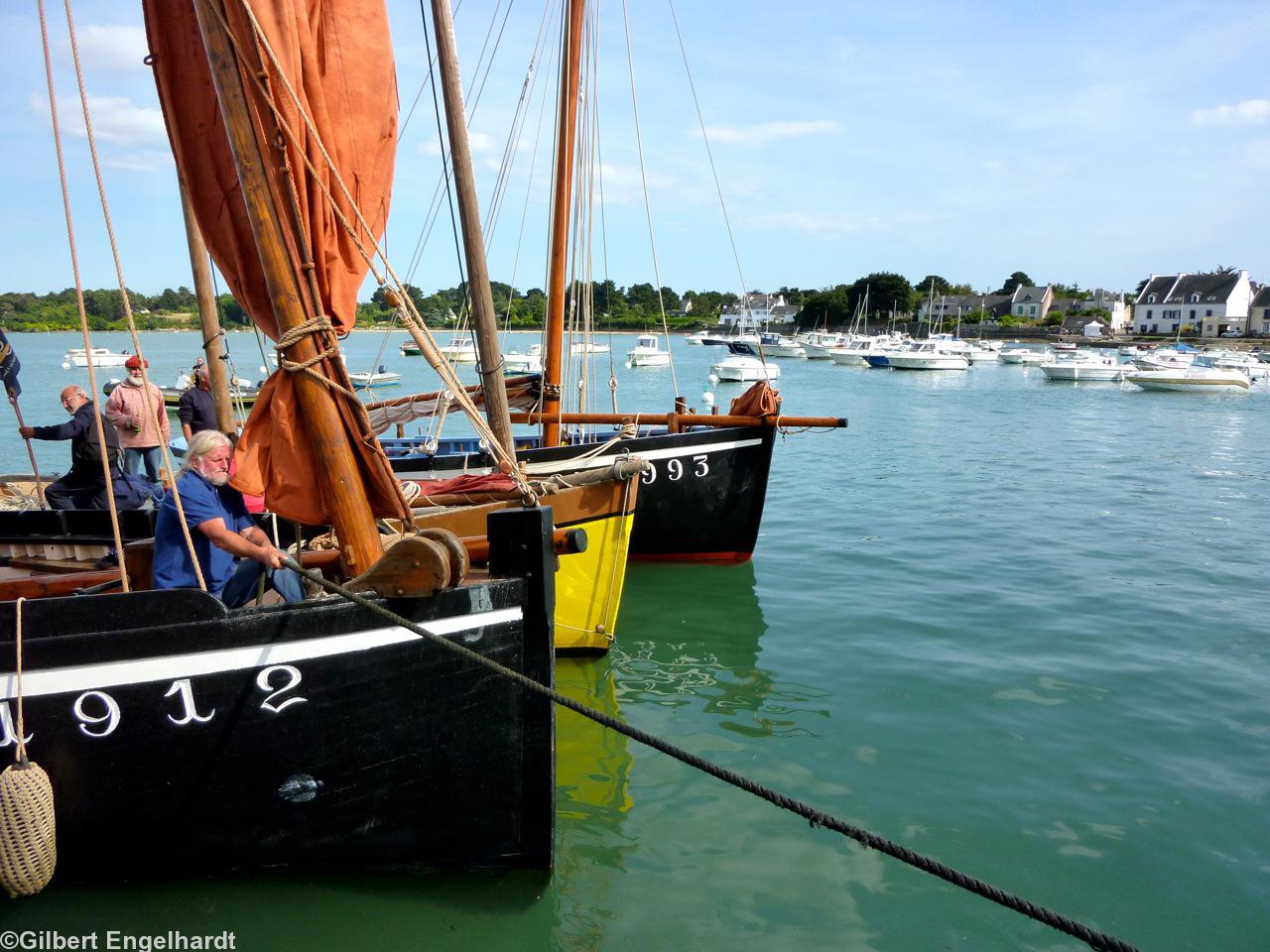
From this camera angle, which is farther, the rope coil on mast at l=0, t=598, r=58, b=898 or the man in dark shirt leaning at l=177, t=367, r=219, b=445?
the man in dark shirt leaning at l=177, t=367, r=219, b=445

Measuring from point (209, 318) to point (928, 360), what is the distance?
61.7m

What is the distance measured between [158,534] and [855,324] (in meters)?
116

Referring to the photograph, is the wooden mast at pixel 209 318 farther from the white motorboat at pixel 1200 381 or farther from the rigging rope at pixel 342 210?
the white motorboat at pixel 1200 381

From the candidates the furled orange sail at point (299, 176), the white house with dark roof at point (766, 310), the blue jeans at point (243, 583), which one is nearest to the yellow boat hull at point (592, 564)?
the blue jeans at point (243, 583)

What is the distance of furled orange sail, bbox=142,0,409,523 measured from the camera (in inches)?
168

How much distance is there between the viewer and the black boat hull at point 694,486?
10516mm

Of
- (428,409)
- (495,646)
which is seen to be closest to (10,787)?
Answer: (495,646)

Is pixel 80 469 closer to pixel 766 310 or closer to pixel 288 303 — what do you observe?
pixel 288 303

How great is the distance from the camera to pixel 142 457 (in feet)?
37.6

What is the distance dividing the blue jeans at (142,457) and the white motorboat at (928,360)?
2327 inches

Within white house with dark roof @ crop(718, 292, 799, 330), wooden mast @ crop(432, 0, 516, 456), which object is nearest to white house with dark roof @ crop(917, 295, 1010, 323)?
white house with dark roof @ crop(718, 292, 799, 330)

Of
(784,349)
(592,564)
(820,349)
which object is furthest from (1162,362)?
(592,564)

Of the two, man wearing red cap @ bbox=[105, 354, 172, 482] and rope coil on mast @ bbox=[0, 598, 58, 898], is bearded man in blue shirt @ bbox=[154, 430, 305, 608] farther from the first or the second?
man wearing red cap @ bbox=[105, 354, 172, 482]

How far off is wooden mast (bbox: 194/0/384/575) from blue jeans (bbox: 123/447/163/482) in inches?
268
